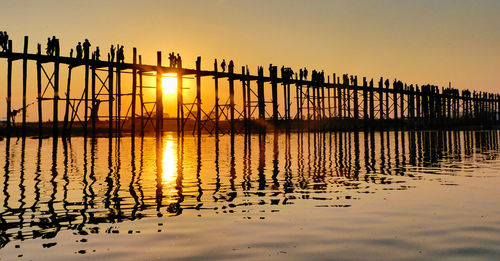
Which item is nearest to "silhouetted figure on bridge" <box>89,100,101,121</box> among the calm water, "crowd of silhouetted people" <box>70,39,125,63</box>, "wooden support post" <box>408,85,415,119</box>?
"crowd of silhouetted people" <box>70,39,125,63</box>

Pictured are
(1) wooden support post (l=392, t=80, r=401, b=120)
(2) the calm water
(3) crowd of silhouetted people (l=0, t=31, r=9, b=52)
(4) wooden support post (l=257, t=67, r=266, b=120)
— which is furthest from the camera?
(1) wooden support post (l=392, t=80, r=401, b=120)

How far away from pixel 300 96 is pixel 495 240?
141 ft

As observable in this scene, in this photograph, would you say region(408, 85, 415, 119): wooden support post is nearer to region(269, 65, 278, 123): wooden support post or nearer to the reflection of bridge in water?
region(269, 65, 278, 123): wooden support post

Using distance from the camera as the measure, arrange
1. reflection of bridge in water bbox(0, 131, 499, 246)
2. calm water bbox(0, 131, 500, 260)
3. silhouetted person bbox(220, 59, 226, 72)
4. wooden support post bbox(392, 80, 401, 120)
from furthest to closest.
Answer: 1. wooden support post bbox(392, 80, 401, 120)
2. silhouetted person bbox(220, 59, 226, 72)
3. reflection of bridge in water bbox(0, 131, 499, 246)
4. calm water bbox(0, 131, 500, 260)

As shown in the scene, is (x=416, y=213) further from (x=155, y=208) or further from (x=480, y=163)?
(x=480, y=163)

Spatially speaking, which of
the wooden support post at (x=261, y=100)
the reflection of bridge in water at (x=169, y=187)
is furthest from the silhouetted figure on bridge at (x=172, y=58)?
the reflection of bridge in water at (x=169, y=187)

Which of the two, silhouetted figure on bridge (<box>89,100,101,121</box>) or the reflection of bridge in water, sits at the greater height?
silhouetted figure on bridge (<box>89,100,101,121</box>)

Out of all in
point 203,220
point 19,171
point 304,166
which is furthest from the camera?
point 304,166

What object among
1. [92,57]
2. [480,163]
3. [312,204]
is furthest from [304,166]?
[92,57]

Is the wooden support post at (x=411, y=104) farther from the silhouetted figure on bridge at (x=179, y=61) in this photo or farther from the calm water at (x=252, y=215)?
the calm water at (x=252, y=215)

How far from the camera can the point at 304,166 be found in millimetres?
13141

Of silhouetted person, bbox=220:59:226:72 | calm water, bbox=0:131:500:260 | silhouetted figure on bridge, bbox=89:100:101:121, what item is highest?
silhouetted person, bbox=220:59:226:72

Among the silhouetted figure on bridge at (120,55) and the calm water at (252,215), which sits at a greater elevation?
the silhouetted figure on bridge at (120,55)

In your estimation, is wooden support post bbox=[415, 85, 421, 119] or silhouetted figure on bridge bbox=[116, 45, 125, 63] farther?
wooden support post bbox=[415, 85, 421, 119]
